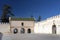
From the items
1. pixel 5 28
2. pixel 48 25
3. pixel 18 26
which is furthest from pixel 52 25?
pixel 5 28

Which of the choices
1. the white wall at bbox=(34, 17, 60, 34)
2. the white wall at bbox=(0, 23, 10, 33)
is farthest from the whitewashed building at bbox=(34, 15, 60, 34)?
the white wall at bbox=(0, 23, 10, 33)

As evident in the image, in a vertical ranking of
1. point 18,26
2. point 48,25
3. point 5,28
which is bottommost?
point 5,28

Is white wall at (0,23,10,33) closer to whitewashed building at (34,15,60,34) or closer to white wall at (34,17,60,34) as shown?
white wall at (34,17,60,34)

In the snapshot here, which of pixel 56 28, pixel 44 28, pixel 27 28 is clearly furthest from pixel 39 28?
pixel 56 28

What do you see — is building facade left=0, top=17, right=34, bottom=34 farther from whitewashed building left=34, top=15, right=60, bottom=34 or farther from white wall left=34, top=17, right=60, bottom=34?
whitewashed building left=34, top=15, right=60, bottom=34

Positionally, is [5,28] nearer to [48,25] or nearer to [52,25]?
[48,25]

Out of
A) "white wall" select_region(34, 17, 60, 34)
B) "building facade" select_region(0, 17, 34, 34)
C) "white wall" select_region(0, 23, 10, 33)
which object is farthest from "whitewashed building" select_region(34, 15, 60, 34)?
"white wall" select_region(0, 23, 10, 33)

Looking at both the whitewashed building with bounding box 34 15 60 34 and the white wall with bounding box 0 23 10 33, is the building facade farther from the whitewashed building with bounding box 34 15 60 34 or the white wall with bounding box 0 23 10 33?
the whitewashed building with bounding box 34 15 60 34

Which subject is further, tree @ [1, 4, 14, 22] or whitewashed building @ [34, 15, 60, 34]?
tree @ [1, 4, 14, 22]

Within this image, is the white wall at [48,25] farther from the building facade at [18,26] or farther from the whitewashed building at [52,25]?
the building facade at [18,26]

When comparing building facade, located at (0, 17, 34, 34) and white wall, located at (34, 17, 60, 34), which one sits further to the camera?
building facade, located at (0, 17, 34, 34)

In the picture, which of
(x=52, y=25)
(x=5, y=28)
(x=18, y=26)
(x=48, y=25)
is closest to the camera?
(x=52, y=25)

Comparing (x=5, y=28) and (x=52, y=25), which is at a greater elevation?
(x=52, y=25)

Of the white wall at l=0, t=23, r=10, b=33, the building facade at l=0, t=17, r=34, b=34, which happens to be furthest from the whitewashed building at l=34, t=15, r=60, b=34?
the white wall at l=0, t=23, r=10, b=33
